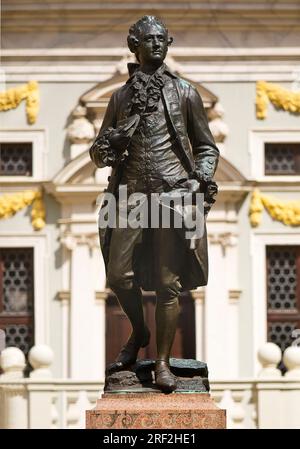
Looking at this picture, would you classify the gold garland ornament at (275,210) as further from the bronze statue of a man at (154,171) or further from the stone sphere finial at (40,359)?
the bronze statue of a man at (154,171)

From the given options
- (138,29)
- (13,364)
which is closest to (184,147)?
(138,29)

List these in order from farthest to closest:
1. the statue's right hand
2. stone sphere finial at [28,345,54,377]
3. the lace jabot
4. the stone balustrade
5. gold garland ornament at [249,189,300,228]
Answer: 1. gold garland ornament at [249,189,300,228]
2. stone sphere finial at [28,345,54,377]
3. the stone balustrade
4. the lace jabot
5. the statue's right hand

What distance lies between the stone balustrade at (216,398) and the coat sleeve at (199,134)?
27.5 feet

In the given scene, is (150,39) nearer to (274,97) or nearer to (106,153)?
(106,153)

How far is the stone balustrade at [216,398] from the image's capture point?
18.7 metres

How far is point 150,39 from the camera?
10.4 meters

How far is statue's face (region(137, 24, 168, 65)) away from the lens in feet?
34.0

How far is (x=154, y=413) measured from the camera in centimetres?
980

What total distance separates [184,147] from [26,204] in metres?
13.7

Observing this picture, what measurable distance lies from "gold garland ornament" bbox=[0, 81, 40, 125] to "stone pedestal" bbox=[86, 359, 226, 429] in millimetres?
14151

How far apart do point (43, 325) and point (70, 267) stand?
0.90m

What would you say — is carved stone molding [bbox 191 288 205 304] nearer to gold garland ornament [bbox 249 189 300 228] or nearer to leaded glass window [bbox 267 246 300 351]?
leaded glass window [bbox 267 246 300 351]

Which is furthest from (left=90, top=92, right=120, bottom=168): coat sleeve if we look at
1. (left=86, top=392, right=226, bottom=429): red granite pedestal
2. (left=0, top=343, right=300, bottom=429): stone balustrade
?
(left=0, top=343, right=300, bottom=429): stone balustrade

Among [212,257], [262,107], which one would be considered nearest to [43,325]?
[212,257]
